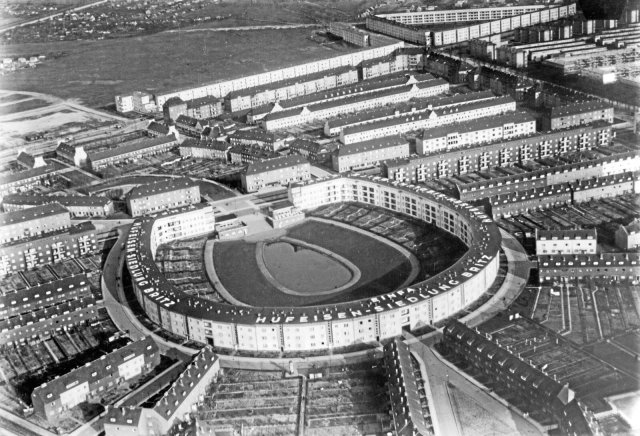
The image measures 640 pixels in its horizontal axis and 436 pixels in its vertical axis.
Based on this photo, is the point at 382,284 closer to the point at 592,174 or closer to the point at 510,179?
the point at 510,179

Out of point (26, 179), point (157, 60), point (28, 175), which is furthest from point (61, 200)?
point (157, 60)

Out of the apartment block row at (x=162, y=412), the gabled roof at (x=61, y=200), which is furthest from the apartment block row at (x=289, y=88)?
the apartment block row at (x=162, y=412)

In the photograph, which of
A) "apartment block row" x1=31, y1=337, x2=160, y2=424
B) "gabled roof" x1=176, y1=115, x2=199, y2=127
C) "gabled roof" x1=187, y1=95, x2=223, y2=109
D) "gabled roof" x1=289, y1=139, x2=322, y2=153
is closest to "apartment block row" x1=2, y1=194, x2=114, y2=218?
"gabled roof" x1=289, y1=139, x2=322, y2=153

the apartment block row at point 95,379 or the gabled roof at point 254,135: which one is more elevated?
the gabled roof at point 254,135

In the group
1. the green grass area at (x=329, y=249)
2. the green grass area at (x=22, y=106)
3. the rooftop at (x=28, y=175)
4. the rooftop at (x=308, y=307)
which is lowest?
the green grass area at (x=329, y=249)

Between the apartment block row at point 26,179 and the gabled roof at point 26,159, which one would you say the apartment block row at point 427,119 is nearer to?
the apartment block row at point 26,179

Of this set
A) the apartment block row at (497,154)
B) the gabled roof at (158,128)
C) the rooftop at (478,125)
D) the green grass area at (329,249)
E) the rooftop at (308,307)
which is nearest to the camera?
the rooftop at (308,307)

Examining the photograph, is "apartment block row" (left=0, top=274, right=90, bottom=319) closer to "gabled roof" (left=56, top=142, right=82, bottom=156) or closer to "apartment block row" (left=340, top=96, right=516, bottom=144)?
"gabled roof" (left=56, top=142, right=82, bottom=156)
